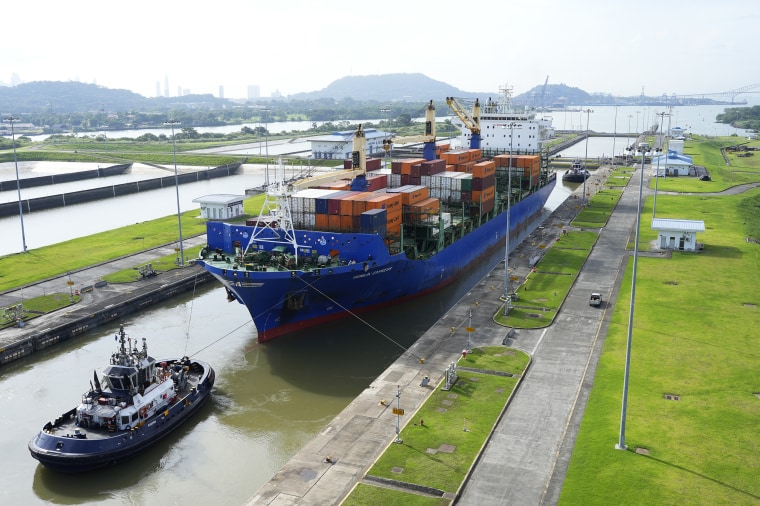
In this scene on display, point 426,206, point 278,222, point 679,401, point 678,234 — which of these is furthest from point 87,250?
point 678,234

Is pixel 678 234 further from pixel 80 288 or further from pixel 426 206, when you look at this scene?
pixel 80 288

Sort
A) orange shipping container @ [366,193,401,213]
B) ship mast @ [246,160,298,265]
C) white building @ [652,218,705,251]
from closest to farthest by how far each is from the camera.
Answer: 1. ship mast @ [246,160,298,265]
2. orange shipping container @ [366,193,401,213]
3. white building @ [652,218,705,251]

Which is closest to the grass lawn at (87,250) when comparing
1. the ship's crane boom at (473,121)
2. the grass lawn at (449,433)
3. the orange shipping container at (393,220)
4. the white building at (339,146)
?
the orange shipping container at (393,220)

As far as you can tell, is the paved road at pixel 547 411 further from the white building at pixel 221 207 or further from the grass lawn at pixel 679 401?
the white building at pixel 221 207

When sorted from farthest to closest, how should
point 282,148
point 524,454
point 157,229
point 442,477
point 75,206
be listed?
point 282,148 → point 75,206 → point 157,229 → point 524,454 → point 442,477

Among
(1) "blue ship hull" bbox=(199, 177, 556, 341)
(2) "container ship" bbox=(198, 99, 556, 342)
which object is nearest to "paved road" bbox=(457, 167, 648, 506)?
(2) "container ship" bbox=(198, 99, 556, 342)

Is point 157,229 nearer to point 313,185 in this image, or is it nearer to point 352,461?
point 313,185

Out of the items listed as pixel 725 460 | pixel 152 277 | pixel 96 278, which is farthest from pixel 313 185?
pixel 725 460

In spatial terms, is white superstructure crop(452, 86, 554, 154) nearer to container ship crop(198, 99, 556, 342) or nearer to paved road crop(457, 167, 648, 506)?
container ship crop(198, 99, 556, 342)
